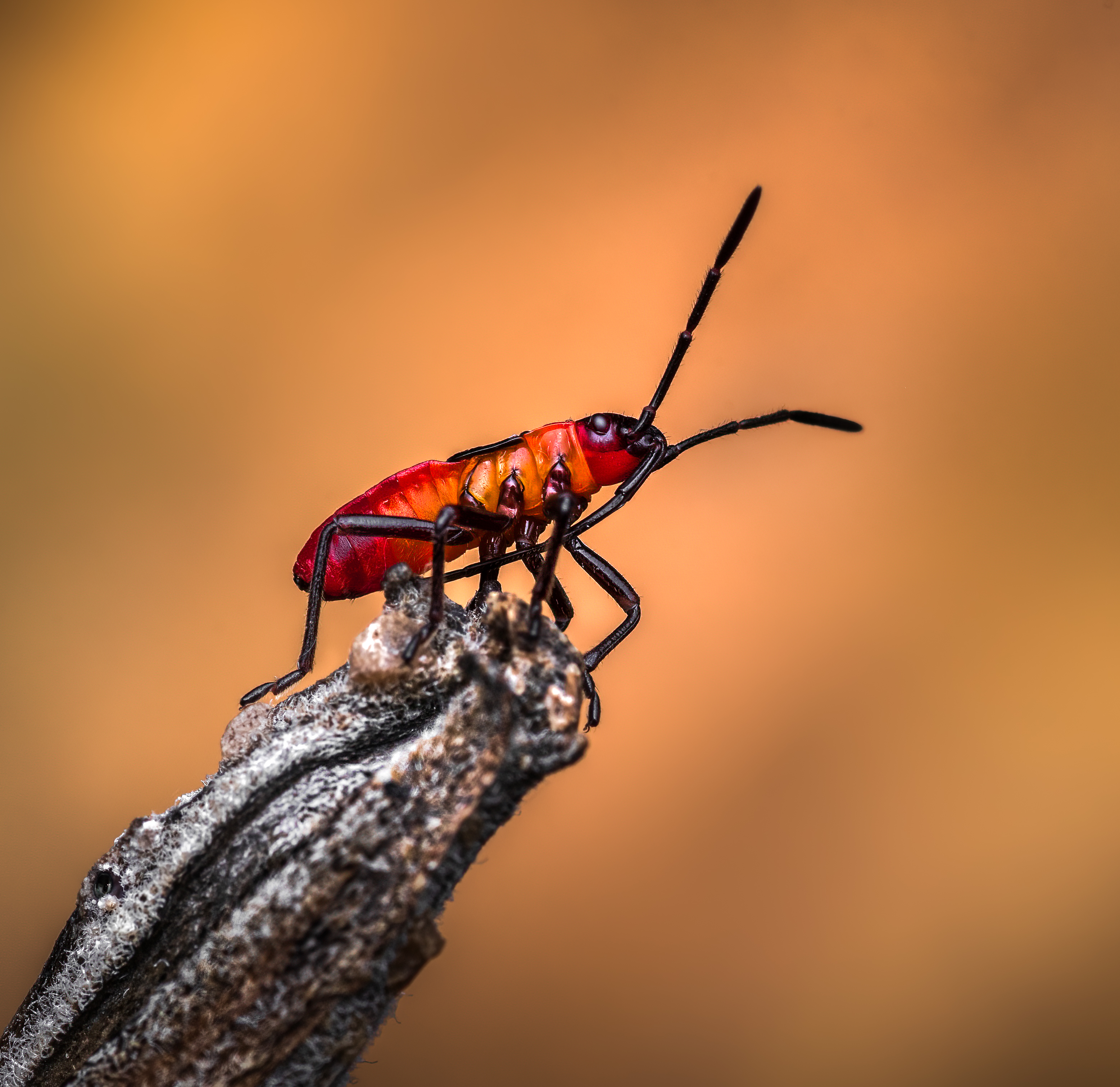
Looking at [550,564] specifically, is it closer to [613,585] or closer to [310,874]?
[310,874]

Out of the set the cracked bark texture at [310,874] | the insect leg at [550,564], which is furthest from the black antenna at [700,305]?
the cracked bark texture at [310,874]

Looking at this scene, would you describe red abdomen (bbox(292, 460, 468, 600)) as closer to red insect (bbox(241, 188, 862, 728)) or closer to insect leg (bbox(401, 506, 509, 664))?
red insect (bbox(241, 188, 862, 728))

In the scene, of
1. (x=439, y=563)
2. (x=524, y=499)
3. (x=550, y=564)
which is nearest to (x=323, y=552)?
(x=524, y=499)

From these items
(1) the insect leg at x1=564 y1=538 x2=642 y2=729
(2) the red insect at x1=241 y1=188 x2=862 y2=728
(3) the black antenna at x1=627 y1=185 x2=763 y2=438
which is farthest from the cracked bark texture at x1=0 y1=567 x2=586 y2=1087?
(3) the black antenna at x1=627 y1=185 x2=763 y2=438

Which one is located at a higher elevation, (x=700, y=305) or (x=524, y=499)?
(x=700, y=305)

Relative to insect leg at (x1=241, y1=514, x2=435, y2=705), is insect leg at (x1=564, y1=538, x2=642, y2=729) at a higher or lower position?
lower

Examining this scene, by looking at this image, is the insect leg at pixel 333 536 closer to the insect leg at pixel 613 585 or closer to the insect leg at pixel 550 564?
the insect leg at pixel 613 585

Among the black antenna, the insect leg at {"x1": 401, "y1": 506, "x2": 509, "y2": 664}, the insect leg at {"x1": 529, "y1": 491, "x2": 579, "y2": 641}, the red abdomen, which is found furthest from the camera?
the red abdomen
